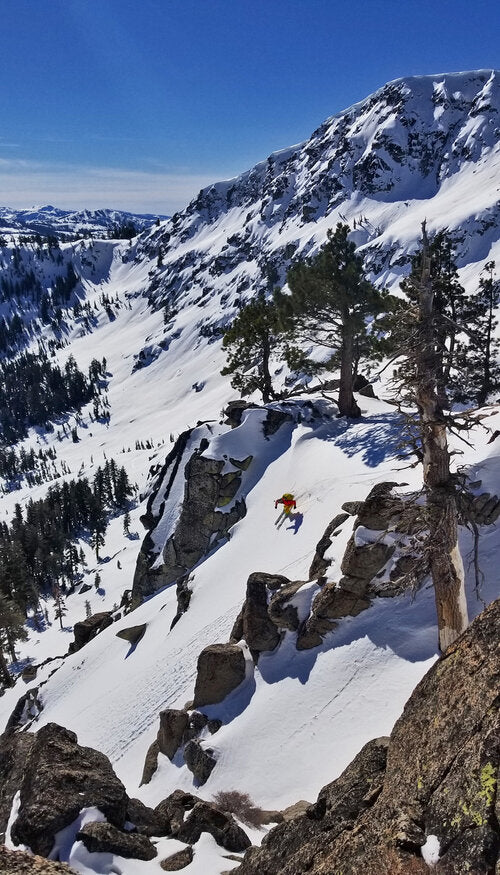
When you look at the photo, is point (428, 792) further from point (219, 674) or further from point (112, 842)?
point (219, 674)

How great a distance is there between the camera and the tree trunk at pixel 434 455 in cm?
930

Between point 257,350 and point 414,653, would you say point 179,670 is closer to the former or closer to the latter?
point 414,653

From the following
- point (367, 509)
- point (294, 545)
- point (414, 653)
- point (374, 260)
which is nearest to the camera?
point (414, 653)

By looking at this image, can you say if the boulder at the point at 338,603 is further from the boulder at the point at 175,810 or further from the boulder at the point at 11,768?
the boulder at the point at 11,768

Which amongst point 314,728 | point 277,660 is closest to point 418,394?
point 314,728

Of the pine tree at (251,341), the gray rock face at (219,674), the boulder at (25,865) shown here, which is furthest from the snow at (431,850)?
the pine tree at (251,341)

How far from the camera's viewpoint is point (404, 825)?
5.16 metres

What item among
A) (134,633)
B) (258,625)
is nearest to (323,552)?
(258,625)

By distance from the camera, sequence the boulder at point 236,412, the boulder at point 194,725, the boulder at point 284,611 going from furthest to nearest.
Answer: the boulder at point 236,412, the boulder at point 284,611, the boulder at point 194,725

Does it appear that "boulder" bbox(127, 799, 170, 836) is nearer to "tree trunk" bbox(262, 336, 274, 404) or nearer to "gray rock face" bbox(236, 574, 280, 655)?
"gray rock face" bbox(236, 574, 280, 655)

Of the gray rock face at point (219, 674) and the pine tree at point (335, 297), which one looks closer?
the gray rock face at point (219, 674)

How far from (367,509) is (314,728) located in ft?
20.2

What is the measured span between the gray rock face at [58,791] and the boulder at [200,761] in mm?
3599

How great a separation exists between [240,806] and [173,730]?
4.55 meters
